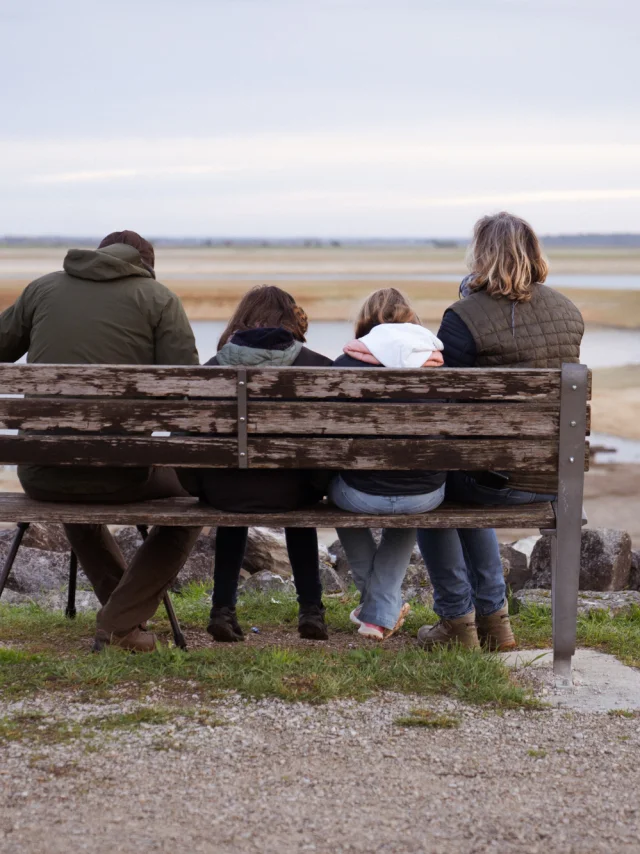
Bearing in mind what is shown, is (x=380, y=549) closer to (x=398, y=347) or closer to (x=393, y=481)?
(x=393, y=481)

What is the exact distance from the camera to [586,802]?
11.4 feet

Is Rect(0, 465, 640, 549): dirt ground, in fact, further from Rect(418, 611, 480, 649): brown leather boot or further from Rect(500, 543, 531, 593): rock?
Rect(418, 611, 480, 649): brown leather boot

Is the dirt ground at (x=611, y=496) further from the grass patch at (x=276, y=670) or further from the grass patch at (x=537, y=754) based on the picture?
the grass patch at (x=537, y=754)

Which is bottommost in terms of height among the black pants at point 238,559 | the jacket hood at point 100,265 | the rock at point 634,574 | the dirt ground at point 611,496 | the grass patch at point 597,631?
the dirt ground at point 611,496

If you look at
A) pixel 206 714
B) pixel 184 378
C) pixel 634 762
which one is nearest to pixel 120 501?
pixel 184 378

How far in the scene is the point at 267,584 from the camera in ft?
24.0

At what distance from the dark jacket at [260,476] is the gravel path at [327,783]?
0.88 m

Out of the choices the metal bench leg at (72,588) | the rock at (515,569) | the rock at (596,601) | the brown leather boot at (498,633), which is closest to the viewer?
the brown leather boot at (498,633)

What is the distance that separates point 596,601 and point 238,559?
7.85 ft

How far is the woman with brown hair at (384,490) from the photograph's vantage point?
471cm

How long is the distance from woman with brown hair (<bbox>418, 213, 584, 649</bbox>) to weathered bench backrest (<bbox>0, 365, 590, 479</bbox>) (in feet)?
0.96

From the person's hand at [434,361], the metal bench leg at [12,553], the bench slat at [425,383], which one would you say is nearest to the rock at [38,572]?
the metal bench leg at [12,553]

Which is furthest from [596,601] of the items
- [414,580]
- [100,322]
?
[100,322]

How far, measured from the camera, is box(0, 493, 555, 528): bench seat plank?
4.60 metres
